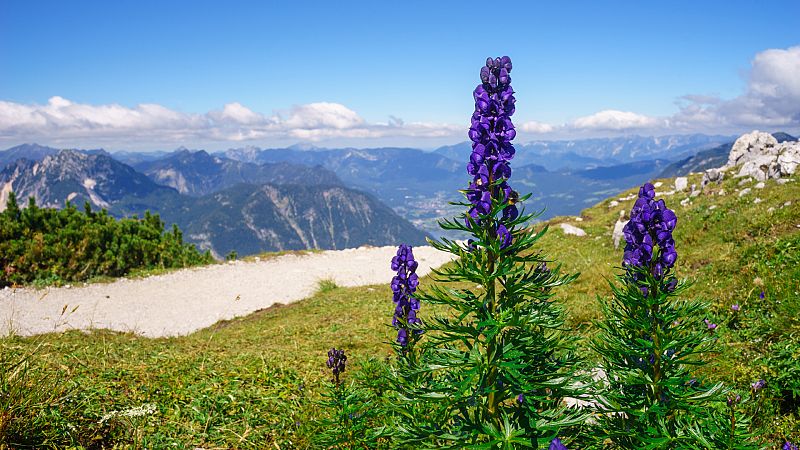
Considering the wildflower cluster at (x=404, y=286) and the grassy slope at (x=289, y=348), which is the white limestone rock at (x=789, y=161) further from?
the wildflower cluster at (x=404, y=286)

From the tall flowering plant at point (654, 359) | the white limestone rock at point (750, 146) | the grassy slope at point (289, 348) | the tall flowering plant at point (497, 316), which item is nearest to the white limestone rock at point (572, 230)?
the grassy slope at point (289, 348)

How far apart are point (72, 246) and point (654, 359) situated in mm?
25350

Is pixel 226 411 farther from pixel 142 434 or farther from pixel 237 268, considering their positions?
pixel 237 268

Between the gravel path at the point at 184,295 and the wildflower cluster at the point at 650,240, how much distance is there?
14326mm

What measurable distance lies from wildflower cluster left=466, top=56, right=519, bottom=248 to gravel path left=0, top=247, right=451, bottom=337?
1377 cm

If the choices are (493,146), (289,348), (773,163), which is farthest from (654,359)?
(773,163)

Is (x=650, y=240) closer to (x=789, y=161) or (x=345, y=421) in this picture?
(x=345, y=421)

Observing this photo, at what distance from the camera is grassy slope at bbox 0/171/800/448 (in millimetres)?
6172

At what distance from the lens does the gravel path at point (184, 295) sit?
16.7 metres

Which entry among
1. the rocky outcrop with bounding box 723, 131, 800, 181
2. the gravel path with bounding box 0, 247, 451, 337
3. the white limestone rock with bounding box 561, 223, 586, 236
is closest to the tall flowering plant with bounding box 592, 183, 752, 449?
the gravel path with bounding box 0, 247, 451, 337

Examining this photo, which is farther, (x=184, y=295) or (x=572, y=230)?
(x=572, y=230)

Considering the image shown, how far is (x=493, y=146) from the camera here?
3.45 metres

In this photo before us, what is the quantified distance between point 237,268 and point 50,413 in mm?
20967

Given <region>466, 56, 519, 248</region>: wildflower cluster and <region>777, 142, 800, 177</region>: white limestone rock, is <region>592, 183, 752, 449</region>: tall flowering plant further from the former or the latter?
<region>777, 142, 800, 177</region>: white limestone rock
